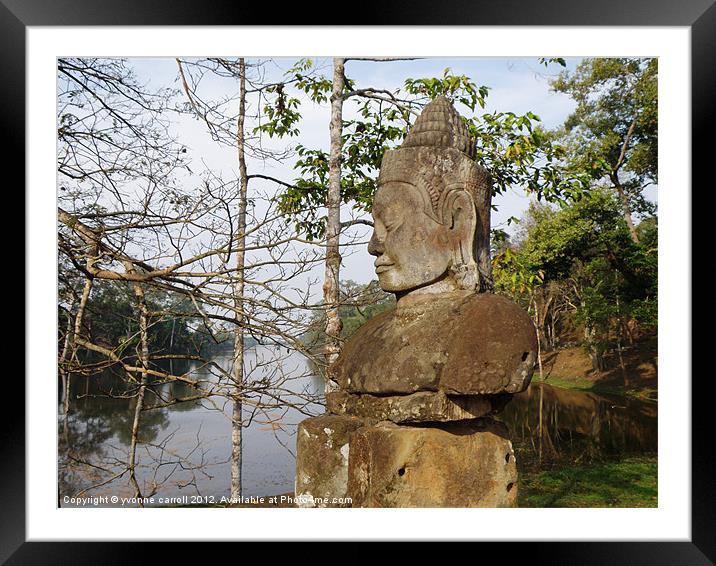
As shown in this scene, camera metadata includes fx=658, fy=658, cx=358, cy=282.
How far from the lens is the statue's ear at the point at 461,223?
3266 millimetres

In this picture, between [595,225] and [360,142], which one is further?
[595,225]

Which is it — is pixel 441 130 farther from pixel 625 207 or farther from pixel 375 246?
pixel 625 207

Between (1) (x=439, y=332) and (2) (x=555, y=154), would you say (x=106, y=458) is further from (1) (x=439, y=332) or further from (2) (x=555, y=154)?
(2) (x=555, y=154)

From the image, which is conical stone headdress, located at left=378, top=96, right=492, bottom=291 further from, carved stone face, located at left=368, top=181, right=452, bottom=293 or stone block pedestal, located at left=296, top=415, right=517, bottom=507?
stone block pedestal, located at left=296, top=415, right=517, bottom=507

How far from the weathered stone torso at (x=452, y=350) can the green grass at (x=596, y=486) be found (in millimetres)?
5239

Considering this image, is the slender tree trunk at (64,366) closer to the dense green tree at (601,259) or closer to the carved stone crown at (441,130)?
the carved stone crown at (441,130)

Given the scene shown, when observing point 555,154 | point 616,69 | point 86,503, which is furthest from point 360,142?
point 616,69

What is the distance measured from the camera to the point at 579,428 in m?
12.5

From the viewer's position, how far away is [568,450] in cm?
1102

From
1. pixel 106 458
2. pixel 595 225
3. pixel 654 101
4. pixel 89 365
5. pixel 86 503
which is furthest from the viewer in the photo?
pixel 595 225

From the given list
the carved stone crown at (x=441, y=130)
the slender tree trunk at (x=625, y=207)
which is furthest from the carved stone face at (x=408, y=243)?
the slender tree trunk at (x=625, y=207)

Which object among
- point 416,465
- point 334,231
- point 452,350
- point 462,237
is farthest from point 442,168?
point 334,231

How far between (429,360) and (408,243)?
0.62 m
